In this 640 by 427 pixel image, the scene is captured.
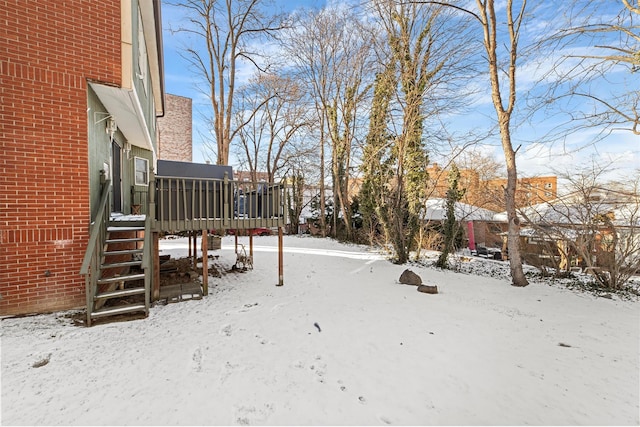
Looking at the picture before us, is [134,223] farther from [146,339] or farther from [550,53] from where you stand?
[550,53]

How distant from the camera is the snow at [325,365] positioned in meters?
2.46

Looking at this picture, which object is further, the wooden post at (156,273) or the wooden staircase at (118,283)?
the wooden post at (156,273)

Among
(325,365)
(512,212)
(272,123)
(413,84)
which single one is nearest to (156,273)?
(325,365)

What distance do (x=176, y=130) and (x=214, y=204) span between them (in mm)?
19543

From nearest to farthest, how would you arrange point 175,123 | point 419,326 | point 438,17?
point 419,326 → point 438,17 → point 175,123

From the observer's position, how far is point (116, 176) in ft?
23.4

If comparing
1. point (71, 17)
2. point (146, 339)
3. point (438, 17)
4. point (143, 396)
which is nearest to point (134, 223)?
point (146, 339)

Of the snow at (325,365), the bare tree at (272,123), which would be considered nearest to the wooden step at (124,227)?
the snow at (325,365)

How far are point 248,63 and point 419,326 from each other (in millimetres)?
17280

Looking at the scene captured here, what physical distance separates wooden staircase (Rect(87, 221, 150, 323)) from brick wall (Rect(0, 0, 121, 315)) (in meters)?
0.41

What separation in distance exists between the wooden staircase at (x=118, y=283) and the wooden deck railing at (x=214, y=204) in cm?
63

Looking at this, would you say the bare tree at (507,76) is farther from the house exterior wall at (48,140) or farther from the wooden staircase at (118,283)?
the wooden staircase at (118,283)

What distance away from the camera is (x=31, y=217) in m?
4.13

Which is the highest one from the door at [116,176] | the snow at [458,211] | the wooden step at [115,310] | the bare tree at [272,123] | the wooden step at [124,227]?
the bare tree at [272,123]
